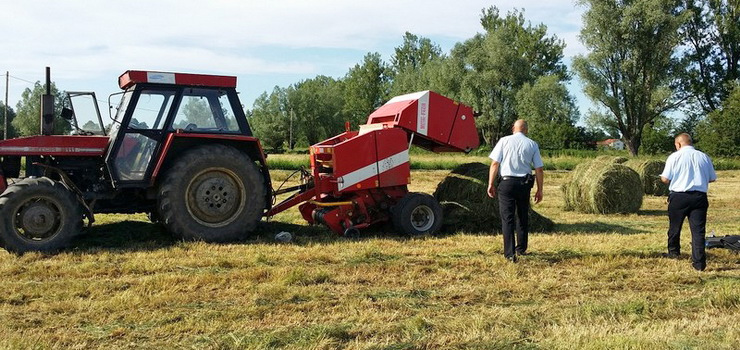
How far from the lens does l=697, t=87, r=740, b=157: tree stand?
38.9 metres

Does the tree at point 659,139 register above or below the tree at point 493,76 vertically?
below

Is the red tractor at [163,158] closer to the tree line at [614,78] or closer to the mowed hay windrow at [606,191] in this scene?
the mowed hay windrow at [606,191]

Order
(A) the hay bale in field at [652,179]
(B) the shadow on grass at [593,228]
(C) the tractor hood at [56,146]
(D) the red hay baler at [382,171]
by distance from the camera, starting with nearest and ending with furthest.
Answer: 1. (C) the tractor hood at [56,146]
2. (D) the red hay baler at [382,171]
3. (B) the shadow on grass at [593,228]
4. (A) the hay bale in field at [652,179]

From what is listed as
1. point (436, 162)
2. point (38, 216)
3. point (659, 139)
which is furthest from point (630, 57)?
point (38, 216)

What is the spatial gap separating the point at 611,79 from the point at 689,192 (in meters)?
37.0

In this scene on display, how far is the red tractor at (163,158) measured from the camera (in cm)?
795

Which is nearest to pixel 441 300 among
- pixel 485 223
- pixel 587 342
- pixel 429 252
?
pixel 587 342

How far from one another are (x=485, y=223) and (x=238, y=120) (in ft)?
12.1

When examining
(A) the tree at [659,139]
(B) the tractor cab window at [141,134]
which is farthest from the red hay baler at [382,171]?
(A) the tree at [659,139]

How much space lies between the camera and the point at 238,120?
8.57 m

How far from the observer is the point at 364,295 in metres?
5.44

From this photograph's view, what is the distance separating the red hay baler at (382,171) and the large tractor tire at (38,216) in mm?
2492

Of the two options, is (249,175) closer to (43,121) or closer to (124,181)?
(124,181)

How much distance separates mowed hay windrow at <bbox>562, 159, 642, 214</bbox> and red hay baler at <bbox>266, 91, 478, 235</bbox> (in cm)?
379
